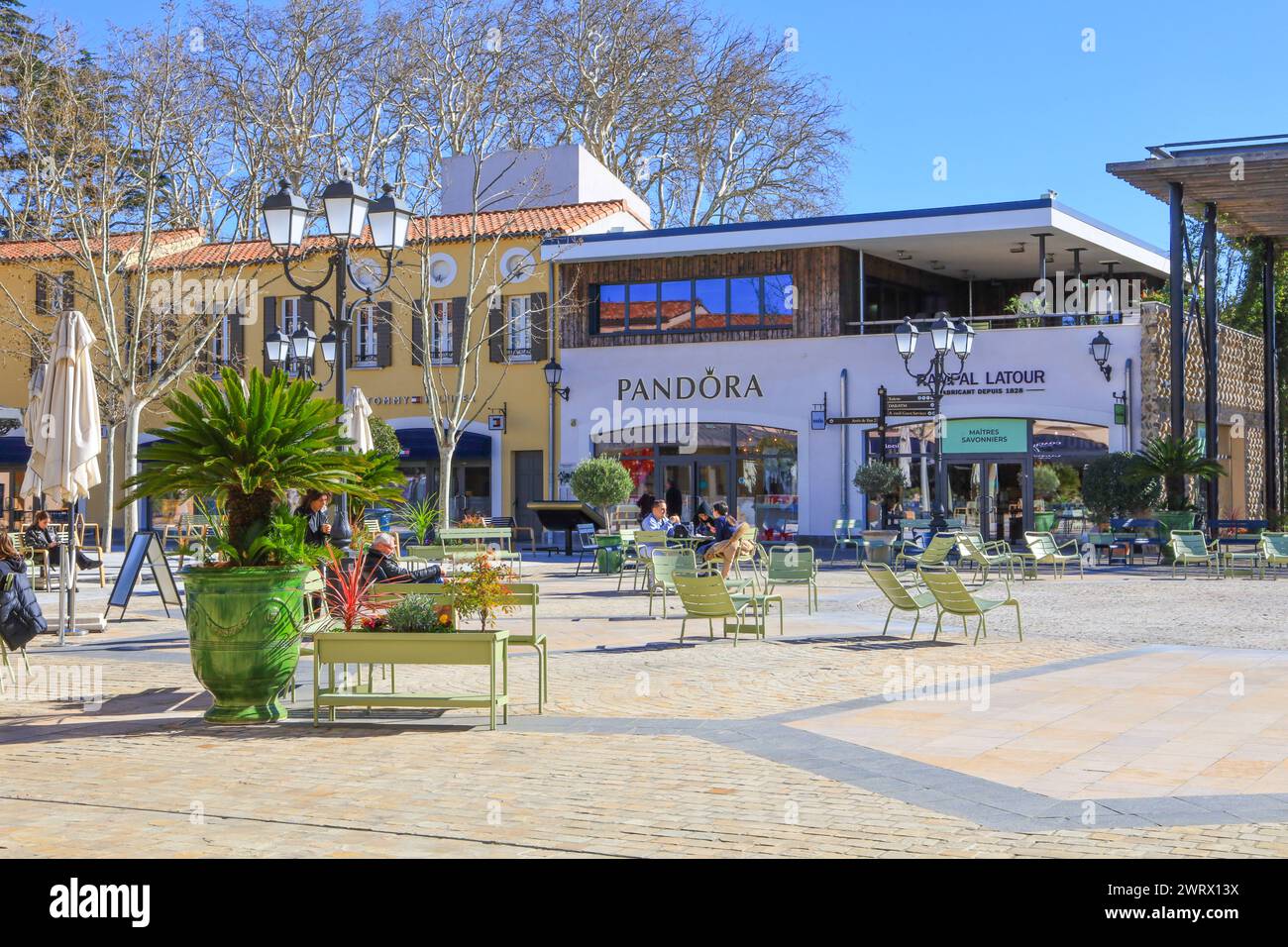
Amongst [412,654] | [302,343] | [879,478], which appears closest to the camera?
[412,654]

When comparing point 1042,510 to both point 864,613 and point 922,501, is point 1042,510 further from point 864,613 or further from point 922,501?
point 864,613

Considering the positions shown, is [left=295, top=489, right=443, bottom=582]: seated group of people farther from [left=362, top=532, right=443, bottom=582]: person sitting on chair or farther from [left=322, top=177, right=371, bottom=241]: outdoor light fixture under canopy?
[left=322, top=177, right=371, bottom=241]: outdoor light fixture under canopy

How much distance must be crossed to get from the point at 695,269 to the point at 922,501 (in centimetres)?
748

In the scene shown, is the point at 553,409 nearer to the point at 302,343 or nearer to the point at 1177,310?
the point at 302,343

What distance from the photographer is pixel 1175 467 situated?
26.1 metres

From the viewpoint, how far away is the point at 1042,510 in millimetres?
29656

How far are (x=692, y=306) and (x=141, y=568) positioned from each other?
20.2 m

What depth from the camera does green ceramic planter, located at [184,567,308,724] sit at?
886cm

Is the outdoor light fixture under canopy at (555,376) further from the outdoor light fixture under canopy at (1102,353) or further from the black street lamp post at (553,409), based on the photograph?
the outdoor light fixture under canopy at (1102,353)

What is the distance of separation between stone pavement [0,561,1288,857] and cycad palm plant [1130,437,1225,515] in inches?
578

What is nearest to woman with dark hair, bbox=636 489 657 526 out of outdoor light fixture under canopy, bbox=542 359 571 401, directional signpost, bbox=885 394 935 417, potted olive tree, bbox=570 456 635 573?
potted olive tree, bbox=570 456 635 573

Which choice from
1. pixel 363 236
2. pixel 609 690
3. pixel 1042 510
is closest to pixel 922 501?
pixel 1042 510

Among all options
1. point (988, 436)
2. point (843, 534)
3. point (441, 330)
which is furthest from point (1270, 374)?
point (441, 330)
